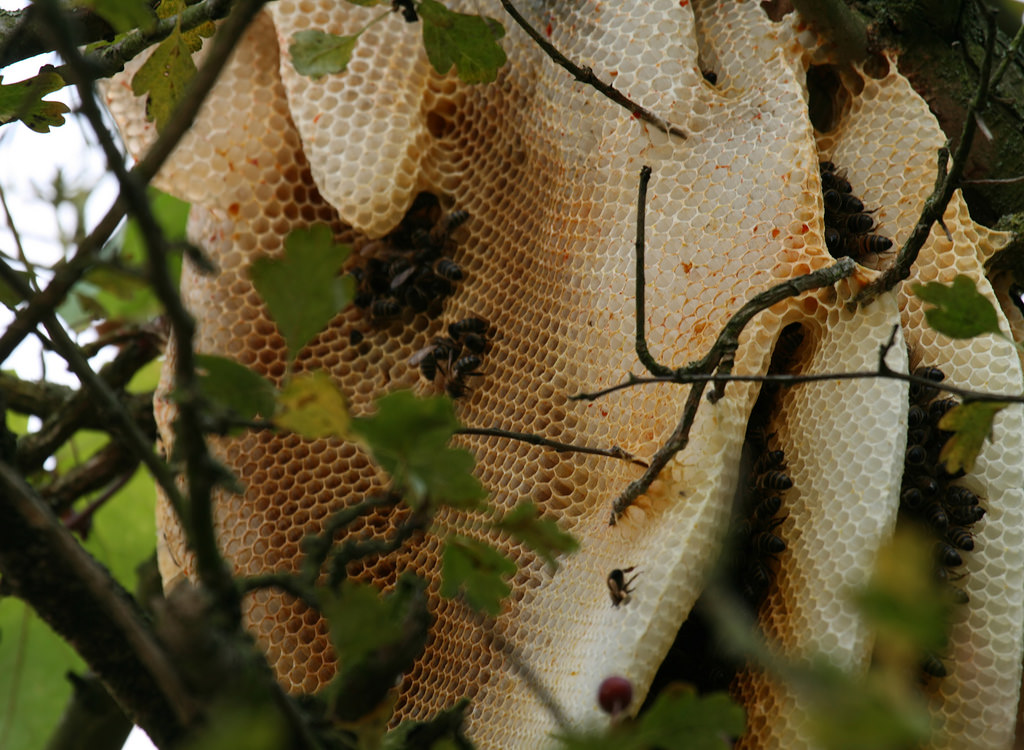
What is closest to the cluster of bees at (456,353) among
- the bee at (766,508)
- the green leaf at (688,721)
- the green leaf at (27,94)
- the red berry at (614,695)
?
the bee at (766,508)

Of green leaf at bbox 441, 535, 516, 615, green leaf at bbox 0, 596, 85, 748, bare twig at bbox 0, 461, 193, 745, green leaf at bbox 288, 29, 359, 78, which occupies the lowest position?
green leaf at bbox 0, 596, 85, 748

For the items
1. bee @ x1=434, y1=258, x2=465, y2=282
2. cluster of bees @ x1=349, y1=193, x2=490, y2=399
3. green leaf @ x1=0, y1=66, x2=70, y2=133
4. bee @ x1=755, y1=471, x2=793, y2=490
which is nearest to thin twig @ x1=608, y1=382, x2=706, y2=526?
bee @ x1=755, y1=471, x2=793, y2=490

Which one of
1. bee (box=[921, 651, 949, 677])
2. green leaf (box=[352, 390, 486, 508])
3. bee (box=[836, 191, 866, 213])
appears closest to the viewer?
green leaf (box=[352, 390, 486, 508])

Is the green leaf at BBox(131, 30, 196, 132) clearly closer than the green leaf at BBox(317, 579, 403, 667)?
No

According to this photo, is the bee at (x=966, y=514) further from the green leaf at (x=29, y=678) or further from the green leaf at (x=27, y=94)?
the green leaf at (x=29, y=678)

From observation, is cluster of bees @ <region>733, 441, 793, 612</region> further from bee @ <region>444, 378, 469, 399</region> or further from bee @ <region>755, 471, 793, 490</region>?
bee @ <region>444, 378, 469, 399</region>

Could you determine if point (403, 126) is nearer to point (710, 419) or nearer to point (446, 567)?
point (710, 419)
